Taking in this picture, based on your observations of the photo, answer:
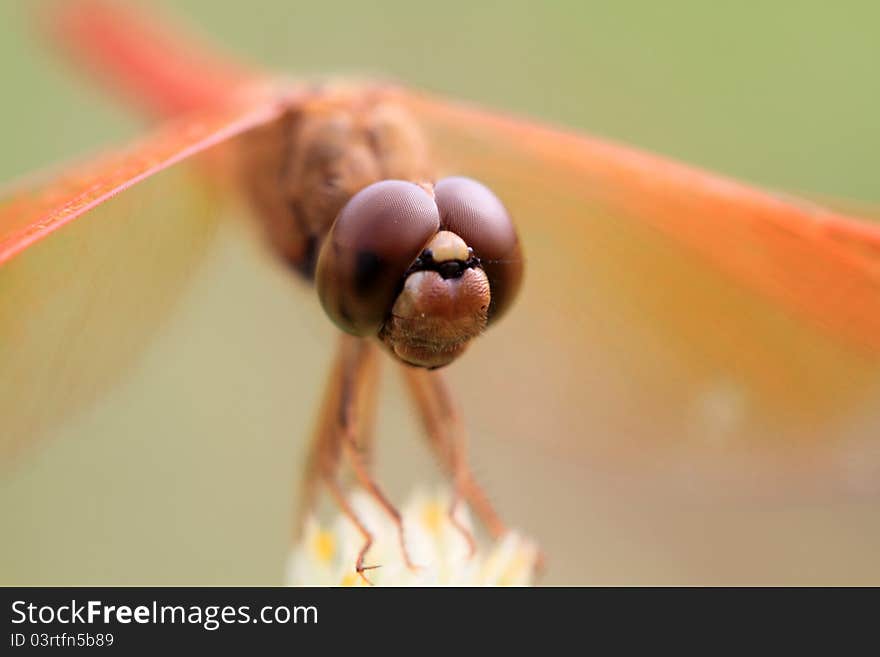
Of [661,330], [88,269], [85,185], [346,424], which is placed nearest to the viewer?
[85,185]

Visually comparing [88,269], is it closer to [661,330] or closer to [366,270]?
[366,270]

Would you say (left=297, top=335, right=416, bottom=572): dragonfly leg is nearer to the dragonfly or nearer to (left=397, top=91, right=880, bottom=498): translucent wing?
the dragonfly

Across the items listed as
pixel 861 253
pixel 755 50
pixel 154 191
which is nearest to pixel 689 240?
pixel 861 253

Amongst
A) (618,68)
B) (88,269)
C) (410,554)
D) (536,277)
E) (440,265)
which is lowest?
(410,554)

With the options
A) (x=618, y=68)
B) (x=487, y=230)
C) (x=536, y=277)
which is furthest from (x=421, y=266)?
(x=618, y=68)

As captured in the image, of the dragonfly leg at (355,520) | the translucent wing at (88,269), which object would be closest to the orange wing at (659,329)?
the translucent wing at (88,269)
